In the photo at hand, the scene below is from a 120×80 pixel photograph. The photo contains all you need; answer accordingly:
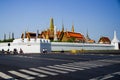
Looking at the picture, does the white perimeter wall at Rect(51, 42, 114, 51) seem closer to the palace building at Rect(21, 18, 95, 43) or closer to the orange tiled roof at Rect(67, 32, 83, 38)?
the palace building at Rect(21, 18, 95, 43)

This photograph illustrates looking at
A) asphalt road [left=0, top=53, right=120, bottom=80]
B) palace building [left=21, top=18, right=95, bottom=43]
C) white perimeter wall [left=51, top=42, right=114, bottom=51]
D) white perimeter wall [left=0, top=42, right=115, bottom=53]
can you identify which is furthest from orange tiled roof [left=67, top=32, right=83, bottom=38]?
asphalt road [left=0, top=53, right=120, bottom=80]

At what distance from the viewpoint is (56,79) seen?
11539mm

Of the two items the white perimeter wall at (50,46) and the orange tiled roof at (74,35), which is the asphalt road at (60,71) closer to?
the white perimeter wall at (50,46)

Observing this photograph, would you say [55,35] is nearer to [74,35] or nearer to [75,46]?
[74,35]

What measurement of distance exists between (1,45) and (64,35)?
129ft

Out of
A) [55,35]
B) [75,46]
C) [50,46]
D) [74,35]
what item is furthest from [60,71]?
[74,35]

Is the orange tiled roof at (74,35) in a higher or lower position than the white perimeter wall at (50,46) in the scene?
higher

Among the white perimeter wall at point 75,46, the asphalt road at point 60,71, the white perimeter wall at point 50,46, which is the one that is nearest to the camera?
the asphalt road at point 60,71

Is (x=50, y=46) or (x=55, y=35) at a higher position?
(x=55, y=35)

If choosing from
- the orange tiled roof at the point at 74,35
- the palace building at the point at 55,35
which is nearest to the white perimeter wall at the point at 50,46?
the palace building at the point at 55,35

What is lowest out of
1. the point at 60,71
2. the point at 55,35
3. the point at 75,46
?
the point at 60,71

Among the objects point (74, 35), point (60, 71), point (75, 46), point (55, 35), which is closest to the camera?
point (60, 71)

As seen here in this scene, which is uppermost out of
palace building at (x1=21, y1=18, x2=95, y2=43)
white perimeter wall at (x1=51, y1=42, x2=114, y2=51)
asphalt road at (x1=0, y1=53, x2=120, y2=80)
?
palace building at (x1=21, y1=18, x2=95, y2=43)

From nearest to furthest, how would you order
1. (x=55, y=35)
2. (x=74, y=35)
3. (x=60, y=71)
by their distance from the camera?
1. (x=60, y=71)
2. (x=55, y=35)
3. (x=74, y=35)
